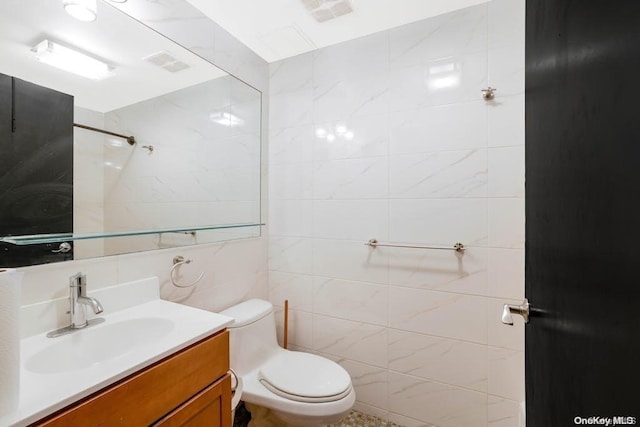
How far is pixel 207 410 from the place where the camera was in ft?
3.17

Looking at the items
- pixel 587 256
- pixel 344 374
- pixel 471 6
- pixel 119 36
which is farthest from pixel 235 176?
pixel 587 256

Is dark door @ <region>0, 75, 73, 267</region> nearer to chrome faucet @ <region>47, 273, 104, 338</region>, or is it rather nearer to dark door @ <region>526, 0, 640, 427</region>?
chrome faucet @ <region>47, 273, 104, 338</region>

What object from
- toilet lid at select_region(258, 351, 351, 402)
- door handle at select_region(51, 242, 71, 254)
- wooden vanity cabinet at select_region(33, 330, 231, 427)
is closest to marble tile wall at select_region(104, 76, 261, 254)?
door handle at select_region(51, 242, 71, 254)

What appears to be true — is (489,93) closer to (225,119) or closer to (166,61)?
(225,119)

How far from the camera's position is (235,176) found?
72.1 inches

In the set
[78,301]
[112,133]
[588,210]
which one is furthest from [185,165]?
[588,210]

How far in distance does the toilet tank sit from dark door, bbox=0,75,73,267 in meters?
0.82

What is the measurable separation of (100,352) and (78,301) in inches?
7.8

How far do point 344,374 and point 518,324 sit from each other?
920mm

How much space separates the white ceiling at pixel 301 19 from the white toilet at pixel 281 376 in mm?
1685

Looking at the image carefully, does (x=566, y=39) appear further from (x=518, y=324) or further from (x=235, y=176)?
(x=235, y=176)

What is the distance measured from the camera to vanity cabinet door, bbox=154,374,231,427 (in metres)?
0.85

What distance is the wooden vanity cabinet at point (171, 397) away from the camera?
2.19 feet

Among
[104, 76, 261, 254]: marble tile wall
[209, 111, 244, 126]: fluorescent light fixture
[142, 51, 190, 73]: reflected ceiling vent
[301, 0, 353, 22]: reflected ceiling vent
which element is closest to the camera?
[104, 76, 261, 254]: marble tile wall
